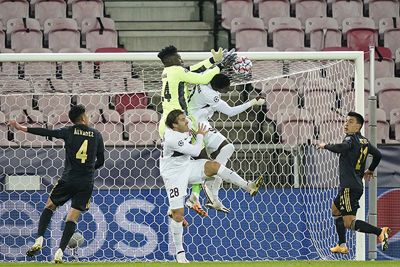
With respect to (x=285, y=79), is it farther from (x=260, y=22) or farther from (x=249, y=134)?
(x=260, y=22)

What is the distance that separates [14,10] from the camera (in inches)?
524

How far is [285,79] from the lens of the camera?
1071 cm

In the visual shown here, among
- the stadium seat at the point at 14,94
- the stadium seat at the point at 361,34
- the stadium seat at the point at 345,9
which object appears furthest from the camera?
the stadium seat at the point at 345,9

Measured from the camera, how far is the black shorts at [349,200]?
8.28 metres

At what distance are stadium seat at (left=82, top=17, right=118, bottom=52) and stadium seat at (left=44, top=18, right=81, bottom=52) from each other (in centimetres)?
18

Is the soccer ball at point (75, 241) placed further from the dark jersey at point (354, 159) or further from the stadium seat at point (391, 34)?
the stadium seat at point (391, 34)

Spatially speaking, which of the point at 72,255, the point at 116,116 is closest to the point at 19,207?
the point at 72,255

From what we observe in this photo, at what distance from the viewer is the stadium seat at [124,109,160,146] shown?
9906 millimetres

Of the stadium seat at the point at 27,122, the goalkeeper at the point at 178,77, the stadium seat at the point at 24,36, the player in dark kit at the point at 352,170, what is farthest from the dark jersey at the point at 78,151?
the stadium seat at the point at 24,36

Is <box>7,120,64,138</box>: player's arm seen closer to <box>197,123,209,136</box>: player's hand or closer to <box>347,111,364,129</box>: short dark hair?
<box>197,123,209,136</box>: player's hand

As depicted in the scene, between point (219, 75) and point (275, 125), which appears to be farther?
point (275, 125)

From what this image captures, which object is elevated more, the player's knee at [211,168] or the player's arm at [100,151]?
the player's arm at [100,151]

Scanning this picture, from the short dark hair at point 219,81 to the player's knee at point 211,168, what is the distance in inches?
31.8

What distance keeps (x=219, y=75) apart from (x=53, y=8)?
6.14m
